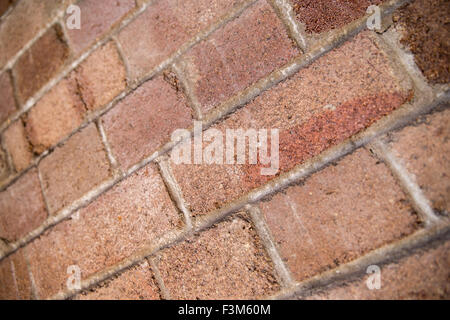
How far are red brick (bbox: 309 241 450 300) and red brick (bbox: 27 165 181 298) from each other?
33cm

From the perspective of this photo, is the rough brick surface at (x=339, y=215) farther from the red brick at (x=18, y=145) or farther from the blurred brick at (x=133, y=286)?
the red brick at (x=18, y=145)

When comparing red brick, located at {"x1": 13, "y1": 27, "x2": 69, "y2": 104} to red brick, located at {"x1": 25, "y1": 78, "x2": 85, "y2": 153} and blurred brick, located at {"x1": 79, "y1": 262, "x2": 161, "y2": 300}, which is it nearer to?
red brick, located at {"x1": 25, "y1": 78, "x2": 85, "y2": 153}

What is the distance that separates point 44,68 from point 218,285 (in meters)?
0.70

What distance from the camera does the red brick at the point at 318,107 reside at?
396 mm

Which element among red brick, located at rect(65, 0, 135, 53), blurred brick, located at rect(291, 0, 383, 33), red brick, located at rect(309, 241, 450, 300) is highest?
red brick, located at rect(65, 0, 135, 53)

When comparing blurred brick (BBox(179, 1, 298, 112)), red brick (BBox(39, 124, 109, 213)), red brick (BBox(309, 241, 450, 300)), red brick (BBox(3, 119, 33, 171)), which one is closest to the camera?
red brick (BBox(309, 241, 450, 300))

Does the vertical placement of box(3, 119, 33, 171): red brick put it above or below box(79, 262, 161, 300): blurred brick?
above

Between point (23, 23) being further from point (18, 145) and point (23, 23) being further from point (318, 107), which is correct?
point (318, 107)

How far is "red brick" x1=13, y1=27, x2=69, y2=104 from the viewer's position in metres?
0.67

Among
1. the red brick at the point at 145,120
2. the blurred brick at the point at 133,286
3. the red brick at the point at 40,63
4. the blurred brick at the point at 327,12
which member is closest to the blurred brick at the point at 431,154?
the blurred brick at the point at 327,12

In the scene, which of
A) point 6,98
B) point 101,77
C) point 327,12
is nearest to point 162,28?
point 101,77

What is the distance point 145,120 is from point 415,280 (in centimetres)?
53

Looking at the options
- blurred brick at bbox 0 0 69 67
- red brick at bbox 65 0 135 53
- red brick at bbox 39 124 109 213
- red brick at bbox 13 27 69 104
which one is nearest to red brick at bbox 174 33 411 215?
red brick at bbox 39 124 109 213

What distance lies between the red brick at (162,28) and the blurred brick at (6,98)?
424mm
